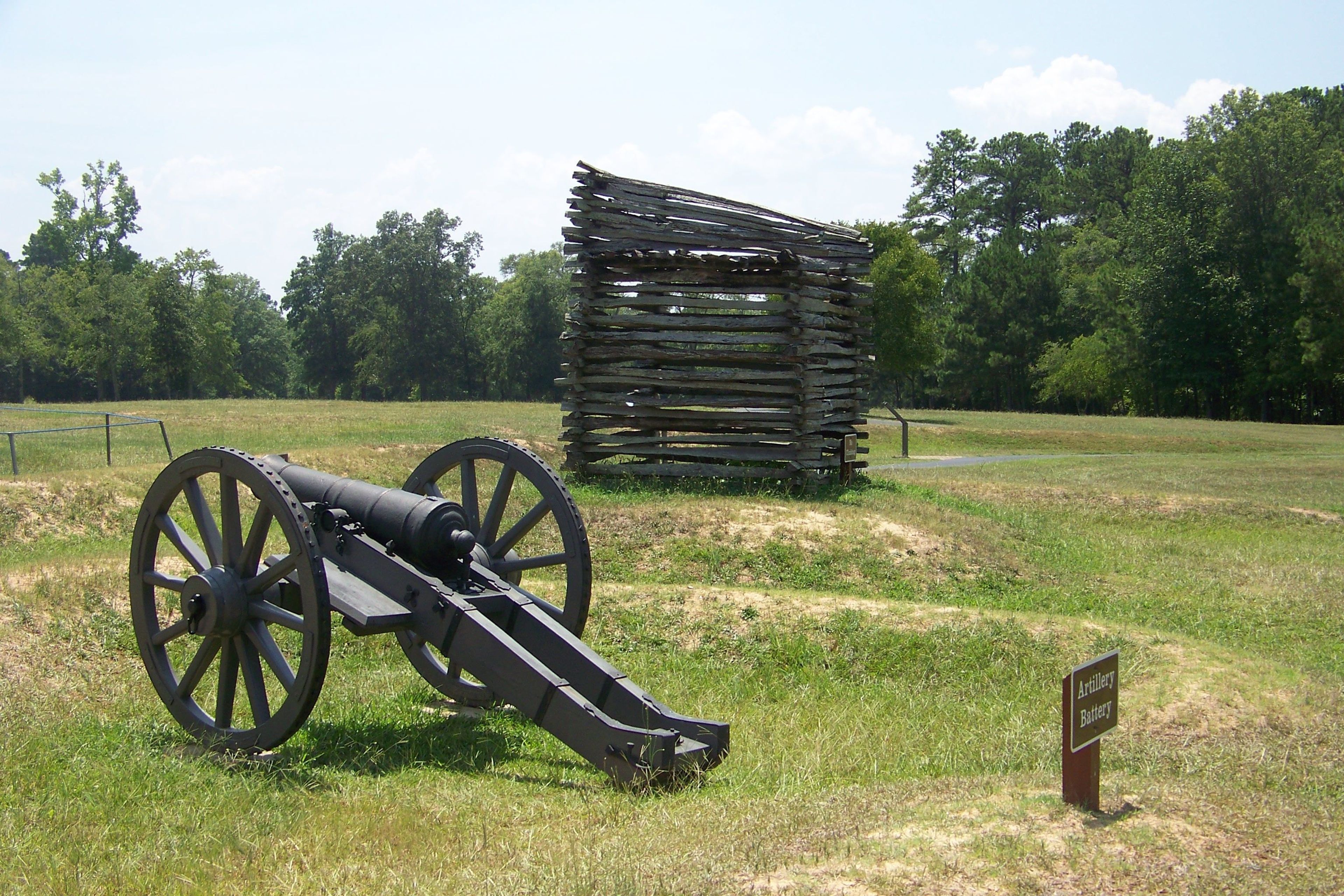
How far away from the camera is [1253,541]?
49.6 ft

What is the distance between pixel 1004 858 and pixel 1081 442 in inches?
1277

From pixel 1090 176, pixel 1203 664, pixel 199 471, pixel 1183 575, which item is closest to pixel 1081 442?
pixel 1183 575

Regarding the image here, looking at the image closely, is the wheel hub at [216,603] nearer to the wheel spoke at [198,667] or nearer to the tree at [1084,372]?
the wheel spoke at [198,667]

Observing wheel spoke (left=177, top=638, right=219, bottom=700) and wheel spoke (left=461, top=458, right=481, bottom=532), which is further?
wheel spoke (left=461, top=458, right=481, bottom=532)

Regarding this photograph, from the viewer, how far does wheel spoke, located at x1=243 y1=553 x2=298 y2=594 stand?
5.50 metres

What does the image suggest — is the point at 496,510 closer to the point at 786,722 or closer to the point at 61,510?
the point at 786,722

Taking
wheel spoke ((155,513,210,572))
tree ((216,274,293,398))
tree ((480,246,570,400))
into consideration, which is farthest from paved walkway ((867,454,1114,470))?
tree ((216,274,293,398))

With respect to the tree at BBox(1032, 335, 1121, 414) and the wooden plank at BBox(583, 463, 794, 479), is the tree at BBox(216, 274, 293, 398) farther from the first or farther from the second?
the wooden plank at BBox(583, 463, 794, 479)

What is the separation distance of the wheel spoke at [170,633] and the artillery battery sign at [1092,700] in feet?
14.1

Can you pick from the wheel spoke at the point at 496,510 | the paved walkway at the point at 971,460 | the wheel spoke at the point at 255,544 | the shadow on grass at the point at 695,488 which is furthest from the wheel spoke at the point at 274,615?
the paved walkway at the point at 971,460

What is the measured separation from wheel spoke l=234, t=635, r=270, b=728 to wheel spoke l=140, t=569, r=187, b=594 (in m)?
0.44

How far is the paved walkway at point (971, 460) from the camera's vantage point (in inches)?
973

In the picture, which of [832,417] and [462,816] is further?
[832,417]

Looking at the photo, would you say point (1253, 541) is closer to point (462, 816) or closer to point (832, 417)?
point (832, 417)
